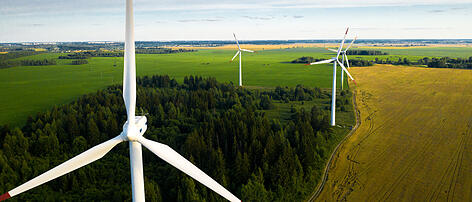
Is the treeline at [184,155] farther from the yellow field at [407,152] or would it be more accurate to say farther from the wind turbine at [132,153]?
the wind turbine at [132,153]

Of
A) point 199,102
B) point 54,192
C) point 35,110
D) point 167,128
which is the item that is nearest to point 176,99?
point 199,102

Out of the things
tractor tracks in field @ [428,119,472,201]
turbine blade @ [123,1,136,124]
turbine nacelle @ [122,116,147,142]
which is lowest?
tractor tracks in field @ [428,119,472,201]

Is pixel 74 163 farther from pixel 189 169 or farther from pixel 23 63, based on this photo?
pixel 23 63

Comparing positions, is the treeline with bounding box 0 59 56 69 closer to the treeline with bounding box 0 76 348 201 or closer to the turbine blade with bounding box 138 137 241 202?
the treeline with bounding box 0 76 348 201

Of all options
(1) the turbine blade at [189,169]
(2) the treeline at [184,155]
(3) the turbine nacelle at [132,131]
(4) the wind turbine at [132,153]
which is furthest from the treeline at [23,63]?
(1) the turbine blade at [189,169]

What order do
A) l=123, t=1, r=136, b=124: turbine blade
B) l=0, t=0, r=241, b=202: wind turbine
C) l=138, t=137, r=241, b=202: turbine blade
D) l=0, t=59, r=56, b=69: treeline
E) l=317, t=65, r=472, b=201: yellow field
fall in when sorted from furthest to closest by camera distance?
1. l=0, t=59, r=56, b=69: treeline
2. l=317, t=65, r=472, b=201: yellow field
3. l=138, t=137, r=241, b=202: turbine blade
4. l=0, t=0, r=241, b=202: wind turbine
5. l=123, t=1, r=136, b=124: turbine blade

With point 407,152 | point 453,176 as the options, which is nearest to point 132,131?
point 453,176

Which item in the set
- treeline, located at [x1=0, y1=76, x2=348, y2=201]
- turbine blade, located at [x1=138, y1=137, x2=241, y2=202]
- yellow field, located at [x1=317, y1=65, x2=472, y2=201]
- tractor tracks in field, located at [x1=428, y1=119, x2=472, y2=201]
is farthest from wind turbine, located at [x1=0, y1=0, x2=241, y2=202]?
tractor tracks in field, located at [x1=428, y1=119, x2=472, y2=201]
